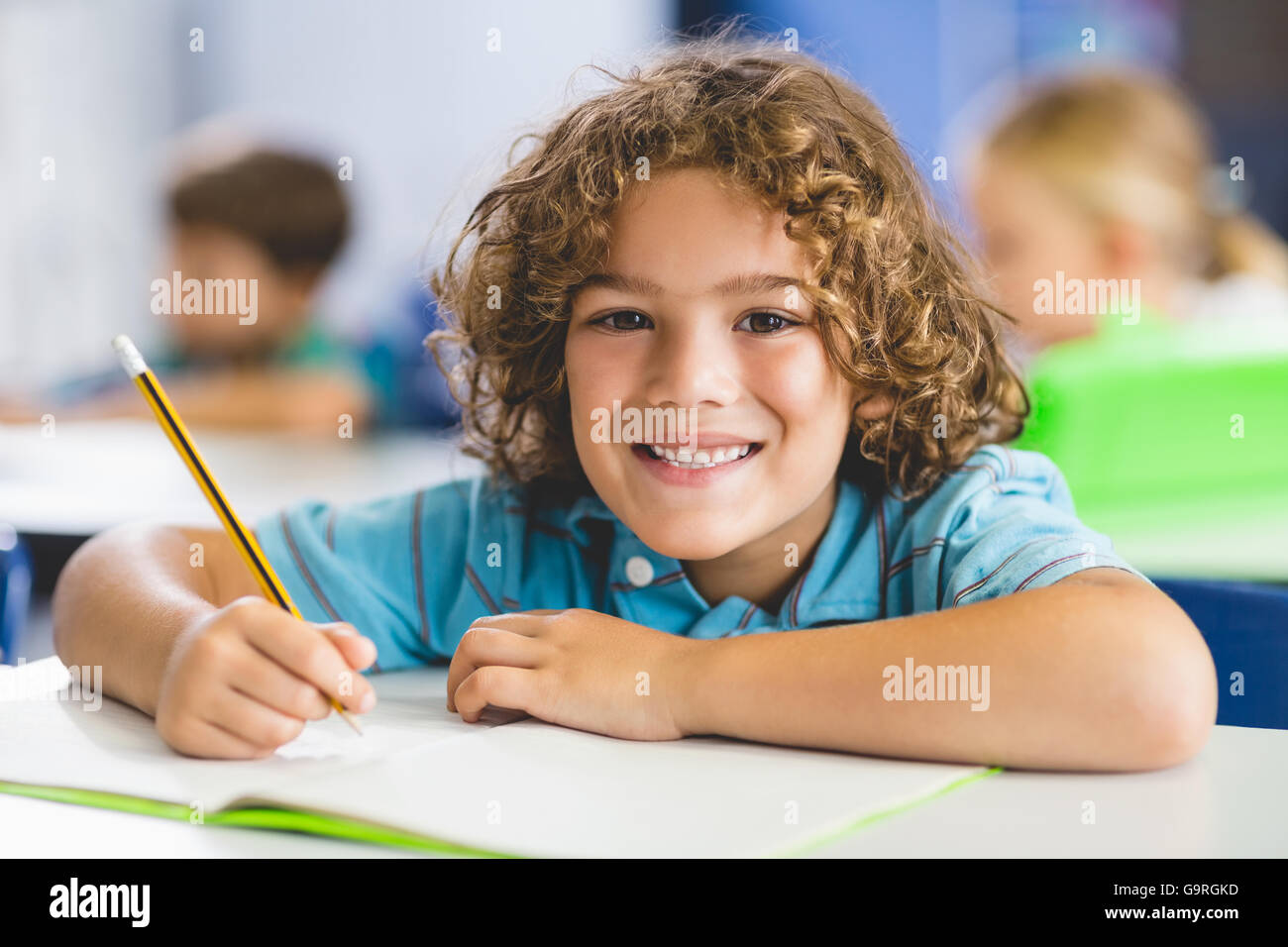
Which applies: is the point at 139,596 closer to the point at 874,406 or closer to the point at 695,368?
the point at 695,368

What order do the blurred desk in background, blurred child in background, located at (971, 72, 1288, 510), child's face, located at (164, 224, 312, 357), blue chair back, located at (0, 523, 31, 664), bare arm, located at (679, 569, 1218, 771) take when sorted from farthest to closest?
child's face, located at (164, 224, 312, 357), blurred child in background, located at (971, 72, 1288, 510), the blurred desk in background, blue chair back, located at (0, 523, 31, 664), bare arm, located at (679, 569, 1218, 771)

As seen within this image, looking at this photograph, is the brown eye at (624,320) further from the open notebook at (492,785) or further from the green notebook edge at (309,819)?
the green notebook edge at (309,819)

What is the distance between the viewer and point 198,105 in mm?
5152

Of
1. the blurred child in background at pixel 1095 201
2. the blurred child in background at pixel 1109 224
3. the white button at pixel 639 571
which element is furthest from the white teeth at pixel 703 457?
the blurred child in background at pixel 1095 201

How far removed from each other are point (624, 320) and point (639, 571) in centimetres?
20

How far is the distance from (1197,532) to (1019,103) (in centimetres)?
148

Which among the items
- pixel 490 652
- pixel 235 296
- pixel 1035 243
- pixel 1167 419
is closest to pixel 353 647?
pixel 490 652

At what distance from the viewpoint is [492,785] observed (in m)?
0.67

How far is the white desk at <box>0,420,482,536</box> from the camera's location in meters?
1.79

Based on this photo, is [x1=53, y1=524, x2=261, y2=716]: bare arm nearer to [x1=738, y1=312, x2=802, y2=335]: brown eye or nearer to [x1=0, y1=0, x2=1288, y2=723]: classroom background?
[x1=738, y1=312, x2=802, y2=335]: brown eye

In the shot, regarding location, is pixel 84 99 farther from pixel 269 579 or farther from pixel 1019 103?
pixel 269 579

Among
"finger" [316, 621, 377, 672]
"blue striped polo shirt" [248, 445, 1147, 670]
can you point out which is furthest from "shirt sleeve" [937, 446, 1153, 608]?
"finger" [316, 621, 377, 672]
